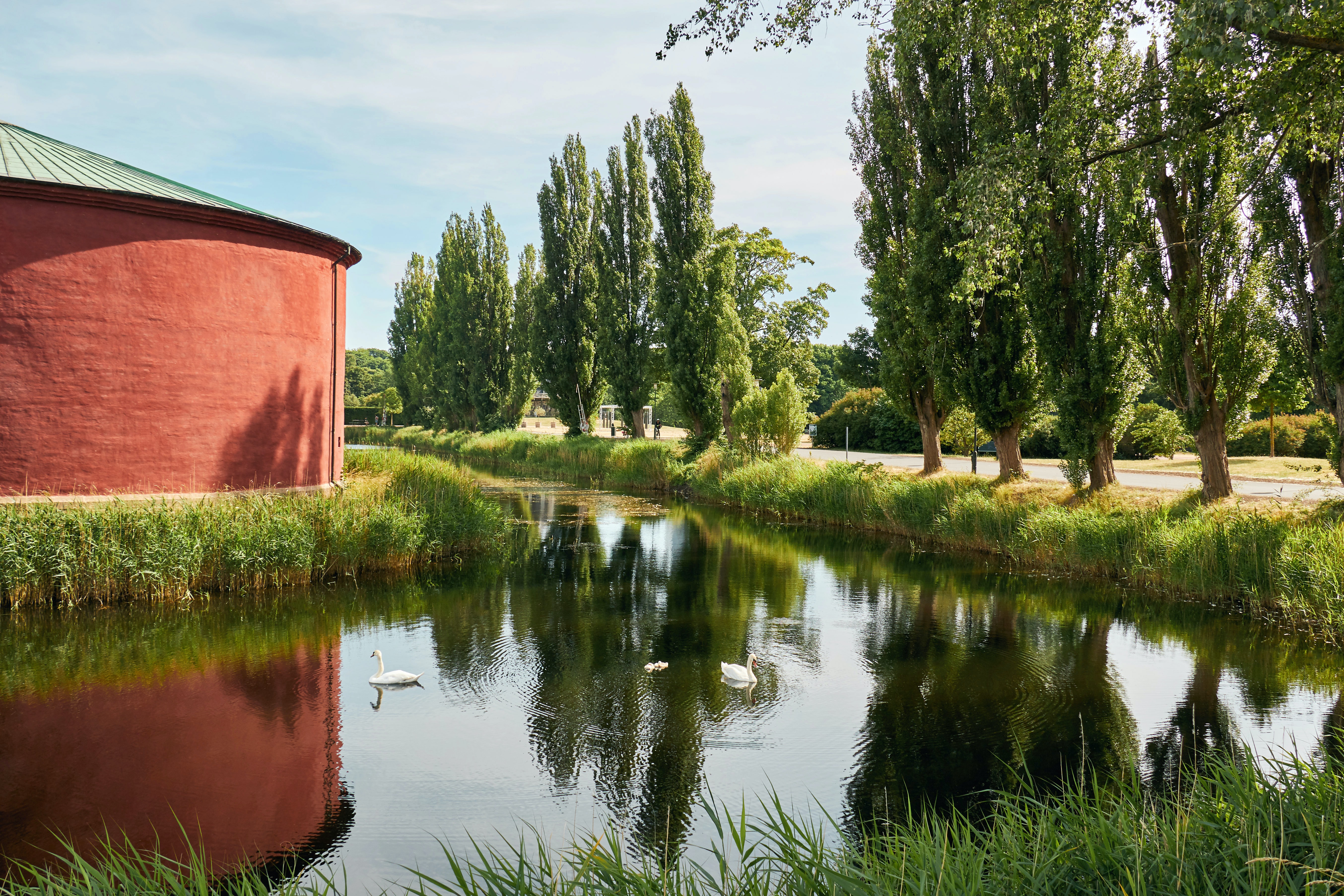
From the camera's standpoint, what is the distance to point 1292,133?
8602 mm

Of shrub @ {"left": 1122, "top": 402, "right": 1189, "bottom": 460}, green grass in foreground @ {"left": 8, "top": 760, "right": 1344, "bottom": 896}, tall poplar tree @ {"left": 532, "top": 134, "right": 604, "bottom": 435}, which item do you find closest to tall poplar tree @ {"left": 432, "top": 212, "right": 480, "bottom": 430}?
tall poplar tree @ {"left": 532, "top": 134, "right": 604, "bottom": 435}

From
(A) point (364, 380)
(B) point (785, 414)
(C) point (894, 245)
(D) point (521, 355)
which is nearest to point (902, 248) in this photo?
(C) point (894, 245)

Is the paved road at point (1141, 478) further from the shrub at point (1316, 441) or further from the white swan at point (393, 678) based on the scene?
the white swan at point (393, 678)

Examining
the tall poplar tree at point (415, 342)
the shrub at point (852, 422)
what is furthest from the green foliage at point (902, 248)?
the tall poplar tree at point (415, 342)

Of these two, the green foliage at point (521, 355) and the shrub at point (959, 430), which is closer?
the shrub at point (959, 430)

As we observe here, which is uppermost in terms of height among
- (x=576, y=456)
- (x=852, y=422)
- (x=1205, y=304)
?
(x=1205, y=304)

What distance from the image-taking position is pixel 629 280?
31281mm

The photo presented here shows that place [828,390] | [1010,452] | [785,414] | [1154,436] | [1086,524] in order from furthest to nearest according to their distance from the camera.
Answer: [828,390]
[1154,436]
[785,414]
[1010,452]
[1086,524]

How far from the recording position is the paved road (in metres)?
13.7

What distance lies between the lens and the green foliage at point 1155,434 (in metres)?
17.5

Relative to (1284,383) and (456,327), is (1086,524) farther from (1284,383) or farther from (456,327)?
(456,327)

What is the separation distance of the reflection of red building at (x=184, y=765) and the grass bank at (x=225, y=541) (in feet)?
11.0

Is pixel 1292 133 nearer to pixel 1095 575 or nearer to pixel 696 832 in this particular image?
pixel 1095 575

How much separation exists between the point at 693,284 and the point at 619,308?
608 centimetres
